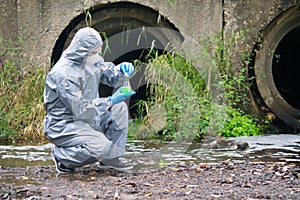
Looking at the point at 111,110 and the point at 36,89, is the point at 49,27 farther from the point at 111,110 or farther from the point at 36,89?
the point at 111,110

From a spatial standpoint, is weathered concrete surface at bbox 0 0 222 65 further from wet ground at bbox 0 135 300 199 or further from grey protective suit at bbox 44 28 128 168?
grey protective suit at bbox 44 28 128 168

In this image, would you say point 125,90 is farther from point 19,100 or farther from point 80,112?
point 19,100

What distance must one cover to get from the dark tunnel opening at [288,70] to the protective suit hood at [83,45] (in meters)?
6.37

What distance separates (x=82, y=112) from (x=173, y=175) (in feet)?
3.60

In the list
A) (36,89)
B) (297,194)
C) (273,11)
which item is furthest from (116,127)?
(273,11)

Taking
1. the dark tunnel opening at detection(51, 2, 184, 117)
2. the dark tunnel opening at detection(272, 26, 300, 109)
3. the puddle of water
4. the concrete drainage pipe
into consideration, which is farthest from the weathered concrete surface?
the dark tunnel opening at detection(272, 26, 300, 109)

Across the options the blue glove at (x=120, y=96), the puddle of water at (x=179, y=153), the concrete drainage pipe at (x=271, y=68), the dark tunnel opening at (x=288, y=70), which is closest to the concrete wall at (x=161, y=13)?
the concrete drainage pipe at (x=271, y=68)

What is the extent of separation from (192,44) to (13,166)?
4.13 m

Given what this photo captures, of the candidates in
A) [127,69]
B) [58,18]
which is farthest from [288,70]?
[127,69]

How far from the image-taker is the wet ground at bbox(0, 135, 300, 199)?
4738 millimetres

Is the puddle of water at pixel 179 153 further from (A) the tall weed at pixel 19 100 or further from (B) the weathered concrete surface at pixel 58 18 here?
Result: (B) the weathered concrete surface at pixel 58 18

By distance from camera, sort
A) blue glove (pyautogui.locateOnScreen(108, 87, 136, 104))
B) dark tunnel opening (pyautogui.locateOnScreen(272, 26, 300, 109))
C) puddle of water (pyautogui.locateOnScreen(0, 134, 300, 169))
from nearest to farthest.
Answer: blue glove (pyautogui.locateOnScreen(108, 87, 136, 104))
puddle of water (pyautogui.locateOnScreen(0, 134, 300, 169))
dark tunnel opening (pyautogui.locateOnScreen(272, 26, 300, 109))

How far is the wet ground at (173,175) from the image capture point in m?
4.74

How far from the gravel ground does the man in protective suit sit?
21 centimetres
